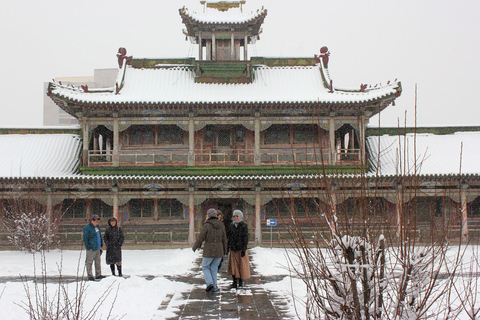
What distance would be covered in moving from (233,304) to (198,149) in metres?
12.6

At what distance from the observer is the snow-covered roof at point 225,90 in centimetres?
1978

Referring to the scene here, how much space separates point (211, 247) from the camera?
32.0ft

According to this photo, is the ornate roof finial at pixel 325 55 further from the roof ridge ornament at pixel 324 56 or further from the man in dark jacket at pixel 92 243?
the man in dark jacket at pixel 92 243

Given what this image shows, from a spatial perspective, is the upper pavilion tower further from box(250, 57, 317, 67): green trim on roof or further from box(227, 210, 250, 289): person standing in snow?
box(227, 210, 250, 289): person standing in snow

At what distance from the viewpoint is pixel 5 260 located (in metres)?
16.2

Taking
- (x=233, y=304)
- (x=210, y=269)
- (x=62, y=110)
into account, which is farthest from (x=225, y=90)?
(x=62, y=110)

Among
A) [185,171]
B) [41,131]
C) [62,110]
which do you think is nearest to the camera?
[185,171]

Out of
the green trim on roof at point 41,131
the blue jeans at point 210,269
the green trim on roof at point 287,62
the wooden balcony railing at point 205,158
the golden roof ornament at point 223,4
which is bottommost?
the blue jeans at point 210,269

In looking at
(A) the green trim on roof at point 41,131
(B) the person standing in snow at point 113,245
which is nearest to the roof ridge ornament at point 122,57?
(A) the green trim on roof at point 41,131

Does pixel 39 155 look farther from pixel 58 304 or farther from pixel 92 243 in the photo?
pixel 58 304

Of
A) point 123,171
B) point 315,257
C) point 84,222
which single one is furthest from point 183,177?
point 315,257

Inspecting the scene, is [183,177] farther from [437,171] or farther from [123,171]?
[437,171]

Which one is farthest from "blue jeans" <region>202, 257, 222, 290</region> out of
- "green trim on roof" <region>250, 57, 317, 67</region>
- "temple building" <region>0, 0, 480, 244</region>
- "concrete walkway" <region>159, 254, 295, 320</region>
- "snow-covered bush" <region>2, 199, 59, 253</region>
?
"green trim on roof" <region>250, 57, 317, 67</region>

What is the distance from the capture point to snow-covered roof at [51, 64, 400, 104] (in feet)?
64.9
